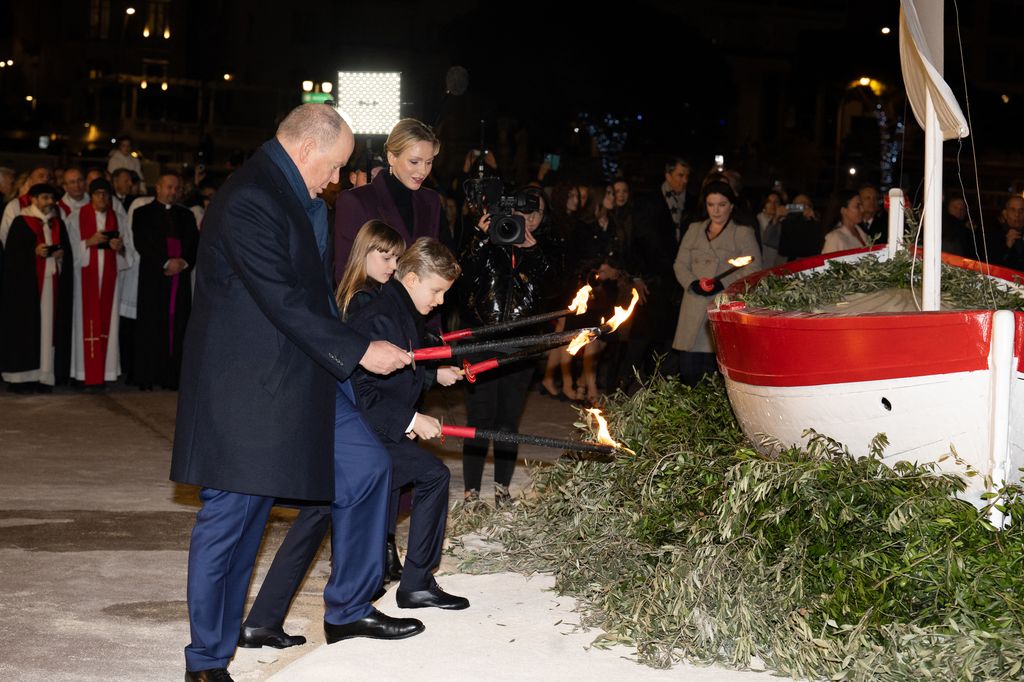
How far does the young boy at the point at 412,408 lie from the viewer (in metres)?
5.32

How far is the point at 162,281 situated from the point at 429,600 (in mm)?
7934

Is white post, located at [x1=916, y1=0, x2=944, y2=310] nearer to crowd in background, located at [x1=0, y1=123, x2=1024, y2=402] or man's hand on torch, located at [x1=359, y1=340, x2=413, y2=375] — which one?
man's hand on torch, located at [x1=359, y1=340, x2=413, y2=375]

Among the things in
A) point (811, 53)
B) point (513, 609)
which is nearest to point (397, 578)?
point (513, 609)

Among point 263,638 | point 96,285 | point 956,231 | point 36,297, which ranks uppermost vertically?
point 956,231

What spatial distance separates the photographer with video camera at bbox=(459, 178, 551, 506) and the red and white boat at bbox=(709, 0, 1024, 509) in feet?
4.24

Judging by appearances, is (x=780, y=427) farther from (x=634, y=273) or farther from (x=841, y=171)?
(x=841, y=171)

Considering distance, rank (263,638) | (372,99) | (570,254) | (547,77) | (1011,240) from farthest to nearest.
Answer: (547,77) → (1011,240) → (570,254) → (372,99) → (263,638)

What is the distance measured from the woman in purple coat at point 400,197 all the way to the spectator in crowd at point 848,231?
16.8 ft

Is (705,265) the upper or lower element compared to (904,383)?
upper

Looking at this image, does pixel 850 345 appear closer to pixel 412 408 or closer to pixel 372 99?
pixel 412 408

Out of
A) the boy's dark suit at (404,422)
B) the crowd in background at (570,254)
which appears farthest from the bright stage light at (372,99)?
the boy's dark suit at (404,422)

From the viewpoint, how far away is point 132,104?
69.2 metres

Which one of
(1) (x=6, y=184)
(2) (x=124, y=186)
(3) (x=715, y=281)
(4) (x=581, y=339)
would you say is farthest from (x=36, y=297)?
(4) (x=581, y=339)

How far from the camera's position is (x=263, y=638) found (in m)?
5.05
